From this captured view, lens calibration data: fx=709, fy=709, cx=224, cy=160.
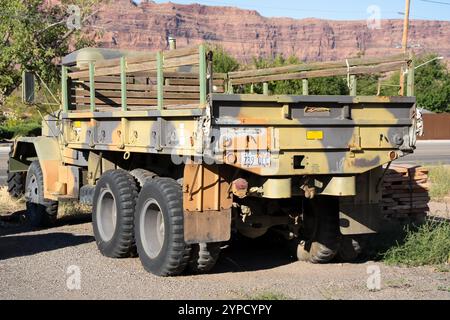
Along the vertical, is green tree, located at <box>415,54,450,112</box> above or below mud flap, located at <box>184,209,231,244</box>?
above

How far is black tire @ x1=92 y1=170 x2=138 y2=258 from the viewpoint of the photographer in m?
8.08

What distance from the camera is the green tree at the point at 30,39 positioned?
106 feet

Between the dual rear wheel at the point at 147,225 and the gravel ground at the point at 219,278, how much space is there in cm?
16

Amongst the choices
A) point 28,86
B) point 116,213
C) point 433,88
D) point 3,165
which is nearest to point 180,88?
point 28,86

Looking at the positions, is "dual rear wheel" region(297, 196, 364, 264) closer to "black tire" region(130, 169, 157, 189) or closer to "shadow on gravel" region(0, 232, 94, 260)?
"black tire" region(130, 169, 157, 189)

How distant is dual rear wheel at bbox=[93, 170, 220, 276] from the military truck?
0.04 feet

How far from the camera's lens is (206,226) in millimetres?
6930

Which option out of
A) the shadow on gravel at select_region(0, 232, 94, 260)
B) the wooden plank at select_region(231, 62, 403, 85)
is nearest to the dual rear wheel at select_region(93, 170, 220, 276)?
the shadow on gravel at select_region(0, 232, 94, 260)

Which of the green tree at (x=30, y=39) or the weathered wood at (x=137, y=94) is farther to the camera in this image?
the green tree at (x=30, y=39)

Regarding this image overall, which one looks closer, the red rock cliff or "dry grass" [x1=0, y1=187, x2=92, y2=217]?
"dry grass" [x1=0, y1=187, x2=92, y2=217]

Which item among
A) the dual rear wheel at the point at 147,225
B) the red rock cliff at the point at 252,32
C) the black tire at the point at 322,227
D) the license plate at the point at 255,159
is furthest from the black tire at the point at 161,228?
the red rock cliff at the point at 252,32

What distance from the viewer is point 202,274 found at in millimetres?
7457

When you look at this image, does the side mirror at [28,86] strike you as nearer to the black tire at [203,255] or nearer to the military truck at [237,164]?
the military truck at [237,164]
